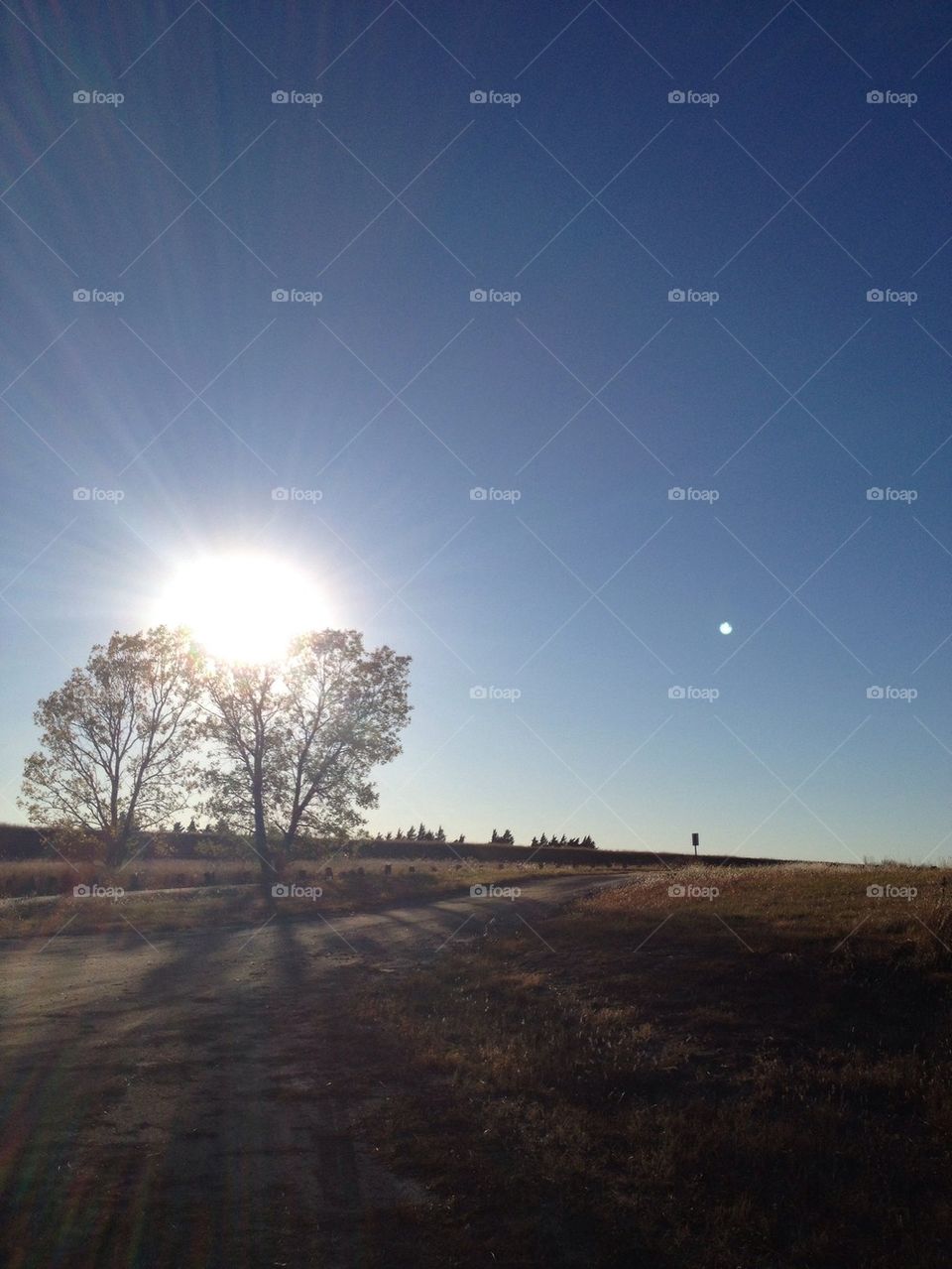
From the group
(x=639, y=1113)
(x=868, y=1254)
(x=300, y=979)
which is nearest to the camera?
(x=868, y=1254)

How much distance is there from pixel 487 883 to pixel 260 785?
10.4m

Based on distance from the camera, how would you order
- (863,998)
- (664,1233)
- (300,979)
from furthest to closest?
1. (300,979)
2. (863,998)
3. (664,1233)

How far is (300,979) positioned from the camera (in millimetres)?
16062

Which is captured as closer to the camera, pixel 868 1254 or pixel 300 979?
pixel 868 1254

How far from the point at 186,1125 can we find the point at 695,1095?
180 inches

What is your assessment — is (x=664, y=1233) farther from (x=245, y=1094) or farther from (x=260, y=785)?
(x=260, y=785)

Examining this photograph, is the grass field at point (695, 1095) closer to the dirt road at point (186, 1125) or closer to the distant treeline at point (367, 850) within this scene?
the dirt road at point (186, 1125)

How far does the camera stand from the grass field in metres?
5.75

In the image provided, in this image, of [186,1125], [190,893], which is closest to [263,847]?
[190,893]

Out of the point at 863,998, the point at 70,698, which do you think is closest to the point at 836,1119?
the point at 863,998

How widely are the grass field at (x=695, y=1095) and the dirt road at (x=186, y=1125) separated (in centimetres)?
51

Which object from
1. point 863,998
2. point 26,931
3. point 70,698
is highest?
point 70,698

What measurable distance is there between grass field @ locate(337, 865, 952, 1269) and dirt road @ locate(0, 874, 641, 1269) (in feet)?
1.66

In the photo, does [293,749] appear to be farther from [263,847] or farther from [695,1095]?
[695,1095]
